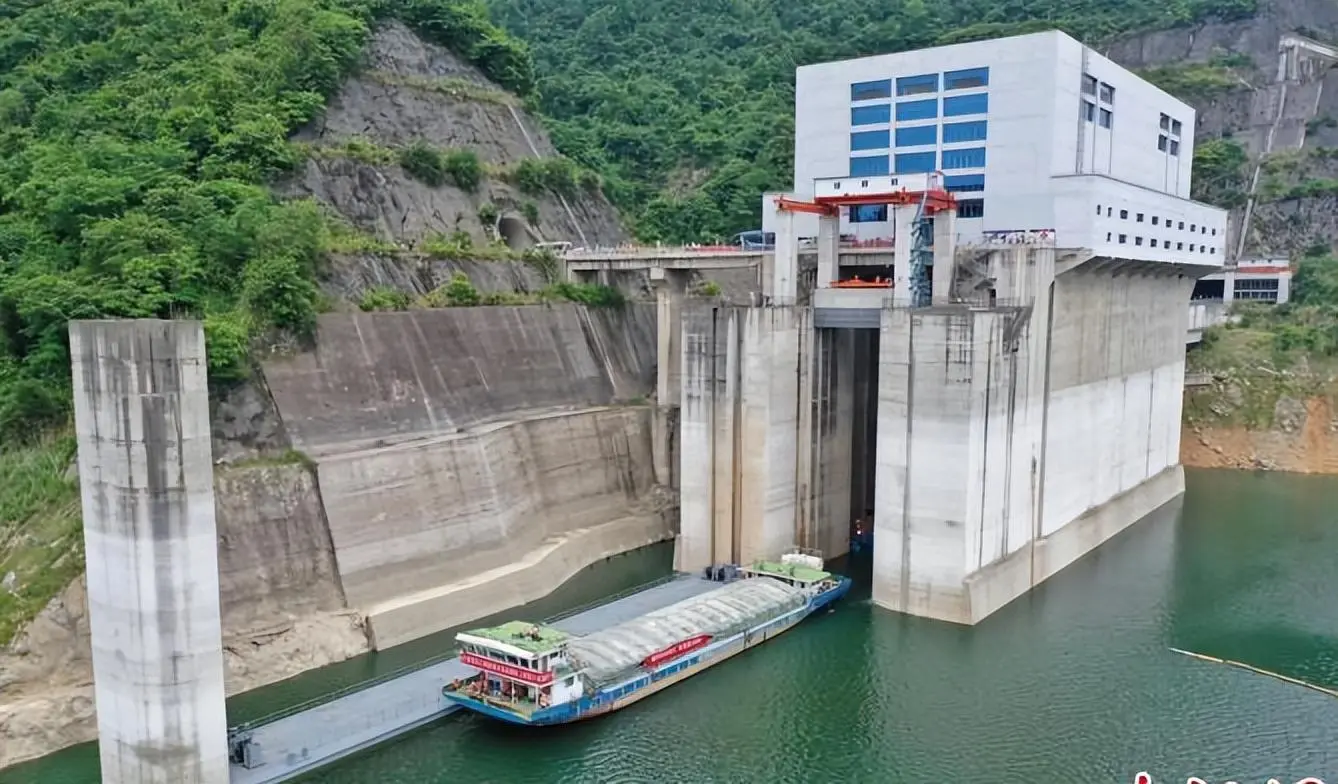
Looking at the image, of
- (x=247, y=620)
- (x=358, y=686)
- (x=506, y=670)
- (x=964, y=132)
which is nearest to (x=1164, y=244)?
(x=964, y=132)

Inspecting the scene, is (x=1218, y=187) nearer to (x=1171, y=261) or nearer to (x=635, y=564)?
(x=1171, y=261)

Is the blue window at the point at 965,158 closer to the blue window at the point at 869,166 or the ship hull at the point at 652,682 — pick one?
the blue window at the point at 869,166

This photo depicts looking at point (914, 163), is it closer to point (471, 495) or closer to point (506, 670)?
point (471, 495)

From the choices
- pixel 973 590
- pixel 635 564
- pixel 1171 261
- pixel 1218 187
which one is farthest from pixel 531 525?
pixel 1218 187

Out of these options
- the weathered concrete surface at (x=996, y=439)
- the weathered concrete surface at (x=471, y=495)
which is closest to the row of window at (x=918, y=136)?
the weathered concrete surface at (x=996, y=439)

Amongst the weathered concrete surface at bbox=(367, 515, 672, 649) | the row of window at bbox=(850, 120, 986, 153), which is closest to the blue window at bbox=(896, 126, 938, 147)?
the row of window at bbox=(850, 120, 986, 153)

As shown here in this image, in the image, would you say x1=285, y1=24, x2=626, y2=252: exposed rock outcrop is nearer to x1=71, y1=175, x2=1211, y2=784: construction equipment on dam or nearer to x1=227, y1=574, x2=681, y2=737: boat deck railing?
x1=71, y1=175, x2=1211, y2=784: construction equipment on dam

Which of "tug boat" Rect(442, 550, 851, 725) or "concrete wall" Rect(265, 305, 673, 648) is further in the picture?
"concrete wall" Rect(265, 305, 673, 648)
